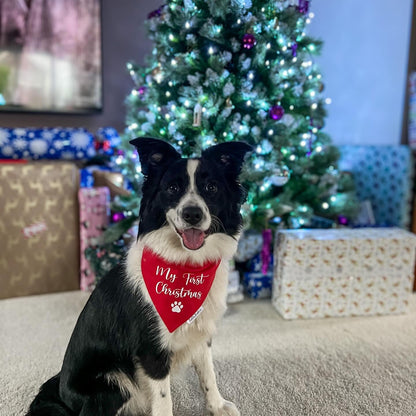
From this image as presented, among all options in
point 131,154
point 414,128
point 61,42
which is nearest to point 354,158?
point 414,128

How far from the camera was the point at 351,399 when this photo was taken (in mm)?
1435

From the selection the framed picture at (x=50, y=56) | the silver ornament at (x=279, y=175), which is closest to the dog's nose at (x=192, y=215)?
the silver ornament at (x=279, y=175)

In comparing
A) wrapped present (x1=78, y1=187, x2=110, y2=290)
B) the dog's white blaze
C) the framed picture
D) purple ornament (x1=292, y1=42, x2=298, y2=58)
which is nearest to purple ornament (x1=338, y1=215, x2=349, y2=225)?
purple ornament (x1=292, y1=42, x2=298, y2=58)

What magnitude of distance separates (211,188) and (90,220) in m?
1.41

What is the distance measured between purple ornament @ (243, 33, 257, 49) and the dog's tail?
1.83 m

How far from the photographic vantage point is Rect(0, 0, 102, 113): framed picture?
2939 mm

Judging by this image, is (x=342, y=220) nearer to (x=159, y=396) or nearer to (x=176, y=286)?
(x=176, y=286)

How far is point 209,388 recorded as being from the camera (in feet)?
4.37

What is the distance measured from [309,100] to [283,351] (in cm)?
149

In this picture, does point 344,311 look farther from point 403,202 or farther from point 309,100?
point 309,100

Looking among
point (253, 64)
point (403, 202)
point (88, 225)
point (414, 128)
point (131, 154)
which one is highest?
point (253, 64)

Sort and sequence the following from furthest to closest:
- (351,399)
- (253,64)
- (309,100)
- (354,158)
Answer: (354,158) < (309,100) < (253,64) < (351,399)

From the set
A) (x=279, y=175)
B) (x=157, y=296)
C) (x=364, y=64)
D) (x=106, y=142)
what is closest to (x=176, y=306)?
(x=157, y=296)

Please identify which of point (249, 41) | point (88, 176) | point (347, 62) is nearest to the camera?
point (249, 41)
